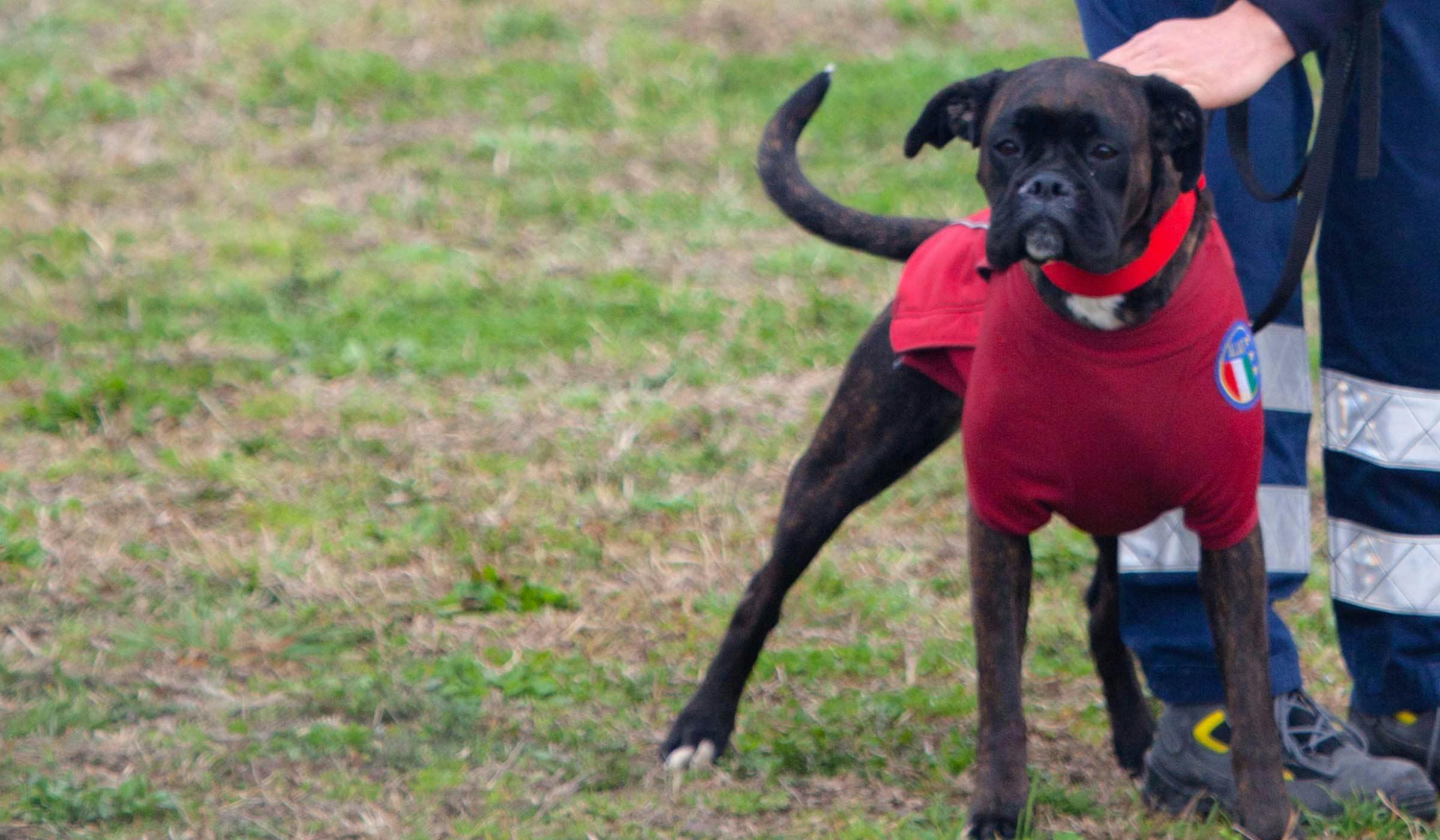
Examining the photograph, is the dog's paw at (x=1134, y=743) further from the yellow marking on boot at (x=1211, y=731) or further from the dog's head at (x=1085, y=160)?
the dog's head at (x=1085, y=160)

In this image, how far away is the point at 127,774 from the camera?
3.13 m

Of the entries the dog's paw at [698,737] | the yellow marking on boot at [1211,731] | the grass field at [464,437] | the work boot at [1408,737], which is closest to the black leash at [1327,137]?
the yellow marking on boot at [1211,731]

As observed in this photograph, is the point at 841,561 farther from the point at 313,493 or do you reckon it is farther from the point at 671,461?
the point at 313,493

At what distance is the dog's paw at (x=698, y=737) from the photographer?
10.7ft

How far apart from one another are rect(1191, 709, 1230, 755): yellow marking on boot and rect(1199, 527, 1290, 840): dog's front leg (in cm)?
21

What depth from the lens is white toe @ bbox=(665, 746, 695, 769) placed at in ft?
10.6

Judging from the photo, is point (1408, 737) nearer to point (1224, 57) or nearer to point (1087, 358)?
point (1087, 358)

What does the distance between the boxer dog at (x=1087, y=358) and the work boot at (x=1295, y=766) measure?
0.10 m

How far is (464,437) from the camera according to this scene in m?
5.00

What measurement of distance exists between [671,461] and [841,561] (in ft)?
2.34

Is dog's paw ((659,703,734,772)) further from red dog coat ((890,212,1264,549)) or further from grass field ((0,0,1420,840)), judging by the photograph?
red dog coat ((890,212,1264,549))

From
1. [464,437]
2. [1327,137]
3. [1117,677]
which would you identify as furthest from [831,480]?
[464,437]

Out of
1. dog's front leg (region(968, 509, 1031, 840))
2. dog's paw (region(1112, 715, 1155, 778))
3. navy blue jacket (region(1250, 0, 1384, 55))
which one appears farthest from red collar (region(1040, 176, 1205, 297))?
dog's paw (region(1112, 715, 1155, 778))

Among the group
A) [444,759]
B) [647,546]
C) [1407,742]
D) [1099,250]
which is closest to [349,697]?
[444,759]
